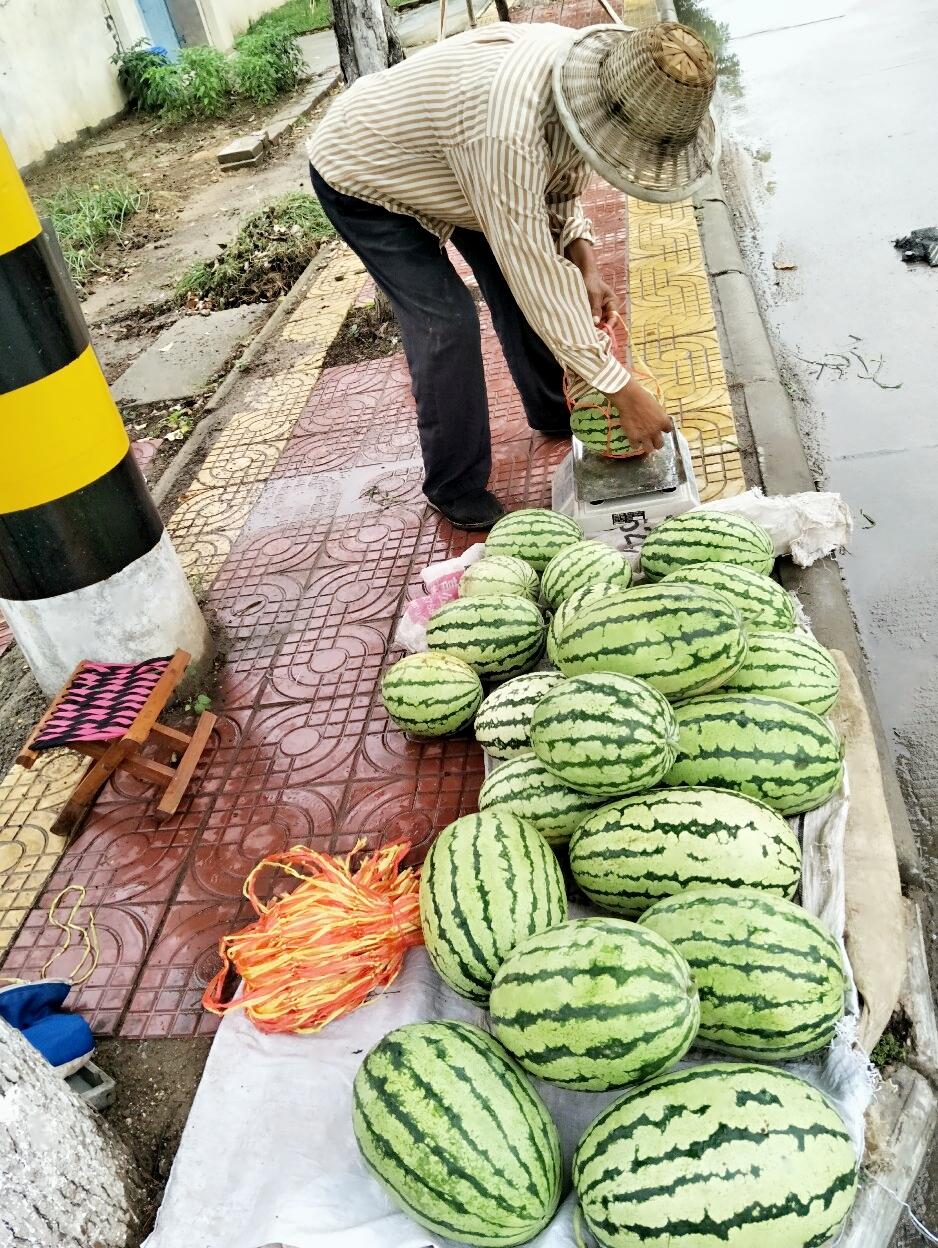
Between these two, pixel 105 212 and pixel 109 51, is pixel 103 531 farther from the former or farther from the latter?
pixel 109 51

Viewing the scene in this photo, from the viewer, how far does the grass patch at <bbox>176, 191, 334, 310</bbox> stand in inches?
328

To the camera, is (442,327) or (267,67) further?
(267,67)

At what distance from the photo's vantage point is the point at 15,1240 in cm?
190

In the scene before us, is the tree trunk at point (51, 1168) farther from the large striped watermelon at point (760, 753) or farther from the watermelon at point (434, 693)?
the large striped watermelon at point (760, 753)

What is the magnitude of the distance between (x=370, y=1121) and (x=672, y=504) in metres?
2.49

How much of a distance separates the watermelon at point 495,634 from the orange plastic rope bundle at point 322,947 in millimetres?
752

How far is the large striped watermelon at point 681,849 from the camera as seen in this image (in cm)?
221

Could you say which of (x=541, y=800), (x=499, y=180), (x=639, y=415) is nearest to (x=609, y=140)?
(x=499, y=180)

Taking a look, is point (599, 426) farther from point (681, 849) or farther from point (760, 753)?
point (681, 849)

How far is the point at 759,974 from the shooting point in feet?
6.47

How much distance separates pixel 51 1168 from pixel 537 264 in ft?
9.56

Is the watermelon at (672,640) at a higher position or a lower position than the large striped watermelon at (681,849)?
higher

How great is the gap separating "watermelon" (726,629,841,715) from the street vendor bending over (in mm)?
1197

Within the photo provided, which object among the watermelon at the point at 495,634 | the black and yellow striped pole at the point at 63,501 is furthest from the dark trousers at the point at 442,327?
the watermelon at the point at 495,634
